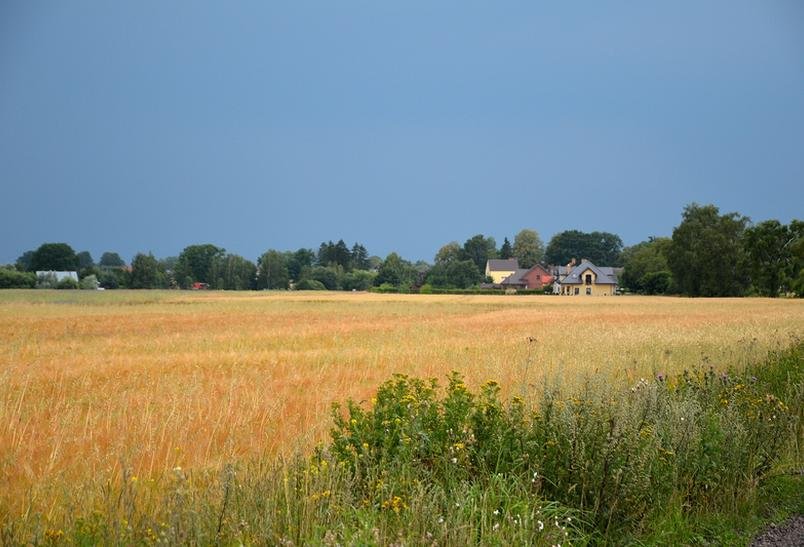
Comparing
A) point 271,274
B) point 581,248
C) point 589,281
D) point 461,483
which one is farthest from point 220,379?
point 581,248

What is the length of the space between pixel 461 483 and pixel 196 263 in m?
149

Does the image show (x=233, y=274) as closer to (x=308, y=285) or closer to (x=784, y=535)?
(x=308, y=285)

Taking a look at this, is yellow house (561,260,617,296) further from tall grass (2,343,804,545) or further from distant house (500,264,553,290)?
tall grass (2,343,804,545)

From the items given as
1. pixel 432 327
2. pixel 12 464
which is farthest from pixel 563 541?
pixel 432 327

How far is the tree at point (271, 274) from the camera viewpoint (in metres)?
144

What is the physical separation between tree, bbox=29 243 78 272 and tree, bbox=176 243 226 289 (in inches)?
821

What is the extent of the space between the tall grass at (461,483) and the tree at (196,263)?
452 ft

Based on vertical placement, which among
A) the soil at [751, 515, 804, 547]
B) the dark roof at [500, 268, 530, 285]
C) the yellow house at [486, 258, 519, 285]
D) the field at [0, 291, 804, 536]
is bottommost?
the soil at [751, 515, 804, 547]

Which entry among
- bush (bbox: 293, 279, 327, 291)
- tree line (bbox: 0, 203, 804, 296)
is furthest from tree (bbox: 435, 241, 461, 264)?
bush (bbox: 293, 279, 327, 291)

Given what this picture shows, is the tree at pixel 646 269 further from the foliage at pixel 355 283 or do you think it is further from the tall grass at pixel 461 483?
the tall grass at pixel 461 483

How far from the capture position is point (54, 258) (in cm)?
12594

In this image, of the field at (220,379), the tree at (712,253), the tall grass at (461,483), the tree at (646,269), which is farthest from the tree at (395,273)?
the tall grass at (461,483)

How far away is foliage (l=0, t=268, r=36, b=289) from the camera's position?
98.0 metres

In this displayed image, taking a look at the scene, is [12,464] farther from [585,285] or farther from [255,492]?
[585,285]
